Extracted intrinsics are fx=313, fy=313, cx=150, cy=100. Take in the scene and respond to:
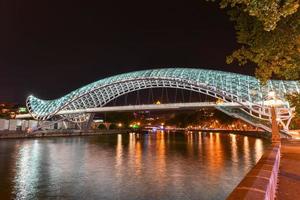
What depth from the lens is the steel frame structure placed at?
57719mm

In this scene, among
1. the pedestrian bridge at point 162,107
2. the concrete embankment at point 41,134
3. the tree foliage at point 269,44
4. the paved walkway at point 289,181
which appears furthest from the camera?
the pedestrian bridge at point 162,107

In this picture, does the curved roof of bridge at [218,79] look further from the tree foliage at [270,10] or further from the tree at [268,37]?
the tree foliage at [270,10]

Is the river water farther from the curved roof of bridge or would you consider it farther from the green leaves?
the curved roof of bridge

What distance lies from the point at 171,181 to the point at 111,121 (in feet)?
408

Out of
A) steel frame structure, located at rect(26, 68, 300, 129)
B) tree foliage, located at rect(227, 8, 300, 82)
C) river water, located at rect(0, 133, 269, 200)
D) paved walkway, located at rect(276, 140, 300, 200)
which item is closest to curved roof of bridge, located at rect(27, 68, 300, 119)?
steel frame structure, located at rect(26, 68, 300, 129)

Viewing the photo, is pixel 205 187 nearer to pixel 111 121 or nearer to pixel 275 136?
pixel 275 136

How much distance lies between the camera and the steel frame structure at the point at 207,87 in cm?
5772

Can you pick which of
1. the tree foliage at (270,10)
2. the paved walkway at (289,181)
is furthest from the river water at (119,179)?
the tree foliage at (270,10)

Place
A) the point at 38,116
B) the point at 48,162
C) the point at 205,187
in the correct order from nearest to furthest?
the point at 205,187 → the point at 48,162 → the point at 38,116

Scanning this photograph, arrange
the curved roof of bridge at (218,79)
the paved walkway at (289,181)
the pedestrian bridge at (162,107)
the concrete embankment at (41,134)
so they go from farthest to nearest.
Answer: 1. the pedestrian bridge at (162,107)
2. the concrete embankment at (41,134)
3. the curved roof of bridge at (218,79)
4. the paved walkway at (289,181)

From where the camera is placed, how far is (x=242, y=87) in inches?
2511

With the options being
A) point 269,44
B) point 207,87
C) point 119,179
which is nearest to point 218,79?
Answer: point 207,87

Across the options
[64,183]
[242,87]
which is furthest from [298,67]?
[242,87]

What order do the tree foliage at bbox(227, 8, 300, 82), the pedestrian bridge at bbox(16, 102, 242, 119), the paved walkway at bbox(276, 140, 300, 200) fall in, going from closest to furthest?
the paved walkway at bbox(276, 140, 300, 200) < the tree foliage at bbox(227, 8, 300, 82) < the pedestrian bridge at bbox(16, 102, 242, 119)
